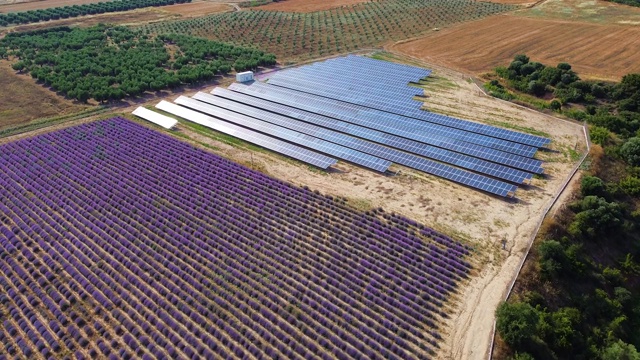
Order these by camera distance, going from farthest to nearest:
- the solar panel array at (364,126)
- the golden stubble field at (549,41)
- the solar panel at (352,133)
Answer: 1. the golden stubble field at (549,41)
2. the solar panel array at (364,126)
3. the solar panel at (352,133)

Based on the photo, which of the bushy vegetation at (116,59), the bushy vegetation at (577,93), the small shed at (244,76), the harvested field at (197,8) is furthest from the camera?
the harvested field at (197,8)

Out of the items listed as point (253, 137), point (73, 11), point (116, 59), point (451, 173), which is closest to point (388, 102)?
point (451, 173)

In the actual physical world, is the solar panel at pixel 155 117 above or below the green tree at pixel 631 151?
below

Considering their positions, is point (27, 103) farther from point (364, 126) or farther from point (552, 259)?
point (552, 259)

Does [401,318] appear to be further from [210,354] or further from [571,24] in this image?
[571,24]

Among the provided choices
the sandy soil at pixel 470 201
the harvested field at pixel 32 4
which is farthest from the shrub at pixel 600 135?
the harvested field at pixel 32 4

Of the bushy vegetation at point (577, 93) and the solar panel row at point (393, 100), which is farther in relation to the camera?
the bushy vegetation at point (577, 93)

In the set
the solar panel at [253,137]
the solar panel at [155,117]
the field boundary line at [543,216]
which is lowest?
the solar panel at [155,117]

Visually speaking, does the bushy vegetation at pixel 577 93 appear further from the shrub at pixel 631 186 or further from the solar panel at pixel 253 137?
the solar panel at pixel 253 137
